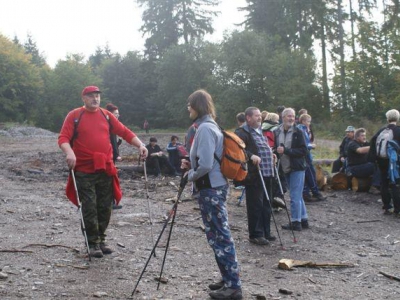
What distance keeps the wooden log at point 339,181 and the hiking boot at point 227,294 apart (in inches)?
347

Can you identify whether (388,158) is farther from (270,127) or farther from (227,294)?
(227,294)

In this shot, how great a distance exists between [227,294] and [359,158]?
27.4 feet

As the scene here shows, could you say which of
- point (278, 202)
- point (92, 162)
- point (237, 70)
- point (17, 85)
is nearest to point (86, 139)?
point (92, 162)

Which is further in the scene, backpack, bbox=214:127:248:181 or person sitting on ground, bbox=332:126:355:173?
person sitting on ground, bbox=332:126:355:173

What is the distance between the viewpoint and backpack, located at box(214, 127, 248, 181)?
4906 mm

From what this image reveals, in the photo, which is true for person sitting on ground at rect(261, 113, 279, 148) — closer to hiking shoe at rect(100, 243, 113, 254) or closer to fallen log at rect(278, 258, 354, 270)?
fallen log at rect(278, 258, 354, 270)

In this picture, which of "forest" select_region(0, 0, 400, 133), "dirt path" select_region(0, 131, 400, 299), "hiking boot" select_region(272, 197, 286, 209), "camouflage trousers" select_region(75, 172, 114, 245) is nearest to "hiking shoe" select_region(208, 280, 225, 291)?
"dirt path" select_region(0, 131, 400, 299)

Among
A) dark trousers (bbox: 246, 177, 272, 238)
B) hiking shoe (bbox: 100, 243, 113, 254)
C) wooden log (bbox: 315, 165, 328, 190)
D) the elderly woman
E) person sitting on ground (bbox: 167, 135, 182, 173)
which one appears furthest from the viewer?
person sitting on ground (bbox: 167, 135, 182, 173)

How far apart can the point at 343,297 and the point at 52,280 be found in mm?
3136

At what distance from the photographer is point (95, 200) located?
623 cm

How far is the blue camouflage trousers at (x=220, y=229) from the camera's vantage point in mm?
4902


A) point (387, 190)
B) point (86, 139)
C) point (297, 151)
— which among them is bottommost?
point (387, 190)

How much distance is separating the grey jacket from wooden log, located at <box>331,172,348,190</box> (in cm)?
887

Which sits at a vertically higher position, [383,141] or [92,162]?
[92,162]
